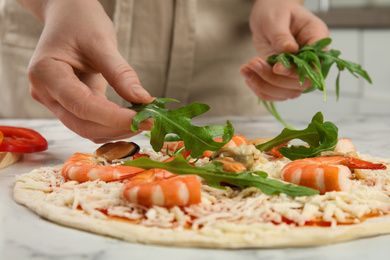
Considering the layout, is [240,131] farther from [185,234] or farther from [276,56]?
[185,234]

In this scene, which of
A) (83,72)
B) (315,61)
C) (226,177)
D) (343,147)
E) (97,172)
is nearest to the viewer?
(226,177)

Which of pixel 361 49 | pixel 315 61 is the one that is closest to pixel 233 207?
pixel 315 61

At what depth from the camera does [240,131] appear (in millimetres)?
2062

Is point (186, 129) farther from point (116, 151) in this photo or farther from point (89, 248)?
point (89, 248)

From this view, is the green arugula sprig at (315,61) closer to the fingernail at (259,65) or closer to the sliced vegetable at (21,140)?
the fingernail at (259,65)

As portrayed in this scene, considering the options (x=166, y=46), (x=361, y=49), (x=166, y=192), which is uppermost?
(x=166, y=46)

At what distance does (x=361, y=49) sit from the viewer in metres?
3.90

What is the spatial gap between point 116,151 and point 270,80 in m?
0.86

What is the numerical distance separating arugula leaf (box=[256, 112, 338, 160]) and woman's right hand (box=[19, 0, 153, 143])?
1.26 feet

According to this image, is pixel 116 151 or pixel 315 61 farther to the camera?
pixel 315 61

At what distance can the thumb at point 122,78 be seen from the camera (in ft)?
4.13

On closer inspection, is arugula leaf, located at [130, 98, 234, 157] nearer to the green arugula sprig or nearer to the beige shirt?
the green arugula sprig

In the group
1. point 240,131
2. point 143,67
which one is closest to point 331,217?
point 240,131

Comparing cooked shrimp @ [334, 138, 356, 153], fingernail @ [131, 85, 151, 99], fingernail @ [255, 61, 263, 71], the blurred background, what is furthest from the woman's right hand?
the blurred background
